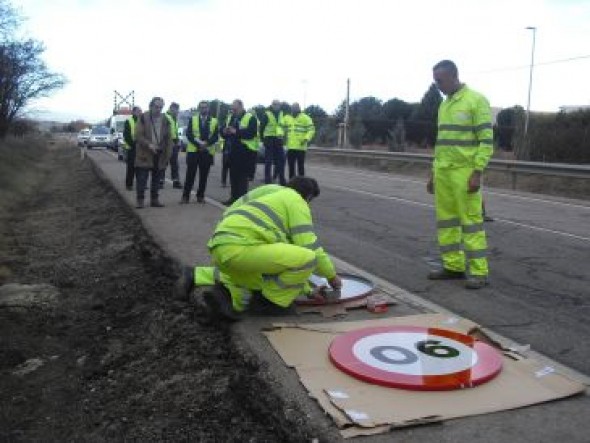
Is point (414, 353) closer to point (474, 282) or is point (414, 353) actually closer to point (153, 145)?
point (474, 282)

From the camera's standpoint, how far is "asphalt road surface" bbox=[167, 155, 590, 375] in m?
5.99

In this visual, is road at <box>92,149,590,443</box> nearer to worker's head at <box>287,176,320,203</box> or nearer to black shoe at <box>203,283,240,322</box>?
black shoe at <box>203,283,240,322</box>

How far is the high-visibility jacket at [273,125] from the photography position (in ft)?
55.7

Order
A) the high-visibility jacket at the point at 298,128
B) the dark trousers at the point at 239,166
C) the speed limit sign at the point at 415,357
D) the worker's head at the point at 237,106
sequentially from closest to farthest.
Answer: the speed limit sign at the point at 415,357
the dark trousers at the point at 239,166
the worker's head at the point at 237,106
the high-visibility jacket at the point at 298,128

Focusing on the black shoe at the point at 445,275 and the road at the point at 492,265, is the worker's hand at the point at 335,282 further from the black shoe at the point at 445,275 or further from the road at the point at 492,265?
the black shoe at the point at 445,275

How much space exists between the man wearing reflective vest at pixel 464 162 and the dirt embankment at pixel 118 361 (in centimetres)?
271

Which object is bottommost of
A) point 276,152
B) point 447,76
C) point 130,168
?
point 130,168

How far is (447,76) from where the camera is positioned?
7188 mm

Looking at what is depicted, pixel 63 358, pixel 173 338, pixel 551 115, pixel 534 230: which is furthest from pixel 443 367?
pixel 551 115

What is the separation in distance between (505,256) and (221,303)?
457 cm

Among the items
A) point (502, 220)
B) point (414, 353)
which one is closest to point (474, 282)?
point (414, 353)

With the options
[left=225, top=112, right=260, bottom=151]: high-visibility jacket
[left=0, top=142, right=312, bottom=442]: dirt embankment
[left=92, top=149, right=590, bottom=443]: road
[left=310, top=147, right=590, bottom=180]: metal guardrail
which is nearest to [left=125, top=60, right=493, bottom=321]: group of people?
[left=92, top=149, right=590, bottom=443]: road

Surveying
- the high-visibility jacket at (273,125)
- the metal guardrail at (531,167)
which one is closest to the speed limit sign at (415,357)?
the high-visibility jacket at (273,125)

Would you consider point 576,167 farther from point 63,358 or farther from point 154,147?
point 63,358
